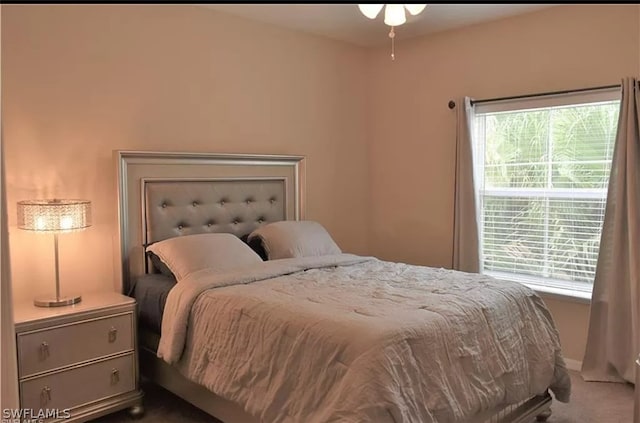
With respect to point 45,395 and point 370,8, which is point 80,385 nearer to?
point 45,395

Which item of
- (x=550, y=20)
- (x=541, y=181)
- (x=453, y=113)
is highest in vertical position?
(x=550, y=20)

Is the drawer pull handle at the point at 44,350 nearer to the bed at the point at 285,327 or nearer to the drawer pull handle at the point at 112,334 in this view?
the drawer pull handle at the point at 112,334

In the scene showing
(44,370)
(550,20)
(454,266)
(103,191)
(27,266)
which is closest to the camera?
(44,370)

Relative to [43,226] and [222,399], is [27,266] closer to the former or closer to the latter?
[43,226]

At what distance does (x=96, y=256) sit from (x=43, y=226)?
52 cm

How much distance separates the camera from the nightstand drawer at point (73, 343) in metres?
2.37

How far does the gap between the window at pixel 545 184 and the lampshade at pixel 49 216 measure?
274 cm

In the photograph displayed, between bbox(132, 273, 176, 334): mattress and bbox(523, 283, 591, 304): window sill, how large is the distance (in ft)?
8.09

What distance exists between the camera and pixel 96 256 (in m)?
3.02

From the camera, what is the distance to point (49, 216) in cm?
254

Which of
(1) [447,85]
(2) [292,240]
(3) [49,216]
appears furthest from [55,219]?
(1) [447,85]

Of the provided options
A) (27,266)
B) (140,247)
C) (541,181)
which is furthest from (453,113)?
(27,266)

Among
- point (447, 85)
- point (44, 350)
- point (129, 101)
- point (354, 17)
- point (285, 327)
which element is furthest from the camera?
point (447, 85)

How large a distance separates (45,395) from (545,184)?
128 inches
